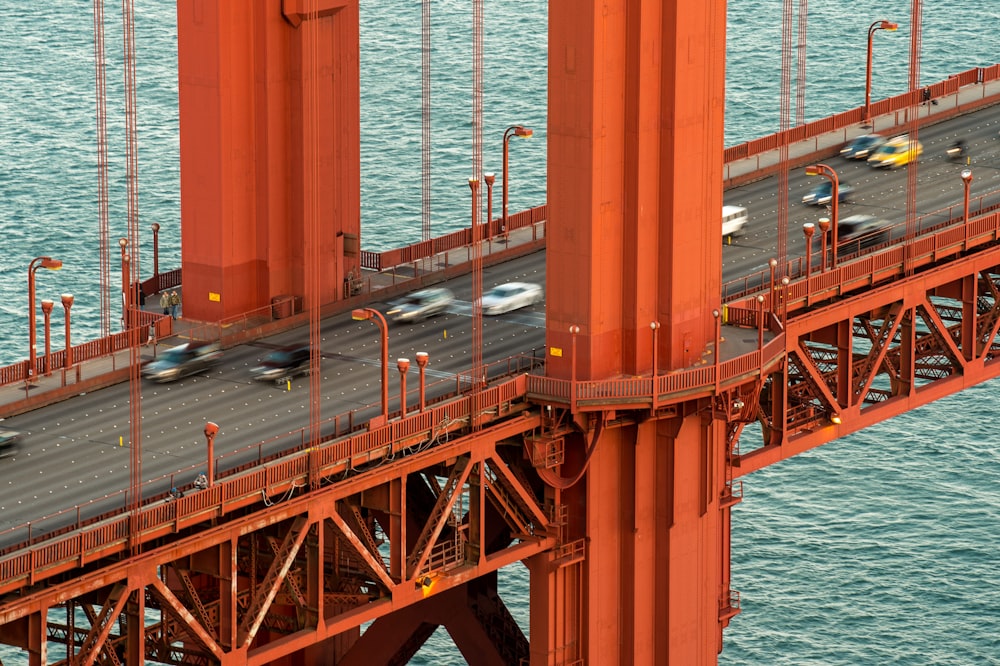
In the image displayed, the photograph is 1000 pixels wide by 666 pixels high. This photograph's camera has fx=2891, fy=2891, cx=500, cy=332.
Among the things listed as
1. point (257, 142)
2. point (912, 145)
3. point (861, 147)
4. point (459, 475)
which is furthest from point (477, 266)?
point (861, 147)

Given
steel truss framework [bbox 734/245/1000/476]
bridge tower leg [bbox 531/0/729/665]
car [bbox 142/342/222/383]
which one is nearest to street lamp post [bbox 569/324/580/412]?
bridge tower leg [bbox 531/0/729/665]

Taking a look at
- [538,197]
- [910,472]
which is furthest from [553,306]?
[538,197]

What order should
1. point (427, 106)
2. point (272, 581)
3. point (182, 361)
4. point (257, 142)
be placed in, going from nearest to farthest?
point (272, 581), point (182, 361), point (257, 142), point (427, 106)

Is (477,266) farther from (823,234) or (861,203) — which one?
(861,203)

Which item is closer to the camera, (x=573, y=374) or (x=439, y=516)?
(x=439, y=516)

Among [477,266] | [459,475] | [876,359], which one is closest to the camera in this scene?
[459,475]

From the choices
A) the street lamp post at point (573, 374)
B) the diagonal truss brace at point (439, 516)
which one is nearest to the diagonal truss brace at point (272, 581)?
the diagonal truss brace at point (439, 516)

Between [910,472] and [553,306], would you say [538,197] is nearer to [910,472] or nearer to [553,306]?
[910,472]
